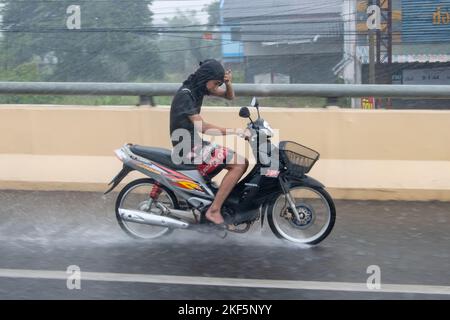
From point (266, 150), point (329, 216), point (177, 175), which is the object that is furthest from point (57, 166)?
point (329, 216)

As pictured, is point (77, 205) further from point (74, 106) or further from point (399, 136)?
point (399, 136)

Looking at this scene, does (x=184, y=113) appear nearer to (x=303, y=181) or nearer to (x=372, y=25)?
(x=303, y=181)

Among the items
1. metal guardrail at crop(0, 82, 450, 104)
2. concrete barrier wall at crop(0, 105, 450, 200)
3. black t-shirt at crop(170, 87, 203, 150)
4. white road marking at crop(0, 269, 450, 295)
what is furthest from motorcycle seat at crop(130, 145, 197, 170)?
metal guardrail at crop(0, 82, 450, 104)

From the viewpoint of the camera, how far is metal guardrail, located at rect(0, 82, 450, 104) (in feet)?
24.3

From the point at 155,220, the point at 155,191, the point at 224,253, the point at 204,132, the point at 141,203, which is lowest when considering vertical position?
the point at 224,253

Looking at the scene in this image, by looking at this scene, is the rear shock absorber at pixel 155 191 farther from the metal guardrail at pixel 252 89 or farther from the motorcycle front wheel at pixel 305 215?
the metal guardrail at pixel 252 89

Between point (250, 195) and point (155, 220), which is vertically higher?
point (250, 195)

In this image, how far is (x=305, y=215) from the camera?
600 centimetres

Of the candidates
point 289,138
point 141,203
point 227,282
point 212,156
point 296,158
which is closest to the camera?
point 227,282

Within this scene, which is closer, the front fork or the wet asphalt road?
the wet asphalt road

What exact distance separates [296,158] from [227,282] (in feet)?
4.75

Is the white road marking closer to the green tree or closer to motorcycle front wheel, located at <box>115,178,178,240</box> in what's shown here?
motorcycle front wheel, located at <box>115,178,178,240</box>

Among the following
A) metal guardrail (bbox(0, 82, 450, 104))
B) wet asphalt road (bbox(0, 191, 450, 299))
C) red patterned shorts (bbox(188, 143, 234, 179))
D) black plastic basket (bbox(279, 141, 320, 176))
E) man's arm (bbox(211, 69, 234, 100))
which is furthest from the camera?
metal guardrail (bbox(0, 82, 450, 104))

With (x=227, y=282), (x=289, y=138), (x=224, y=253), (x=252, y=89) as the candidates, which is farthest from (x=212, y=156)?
(x=289, y=138)
